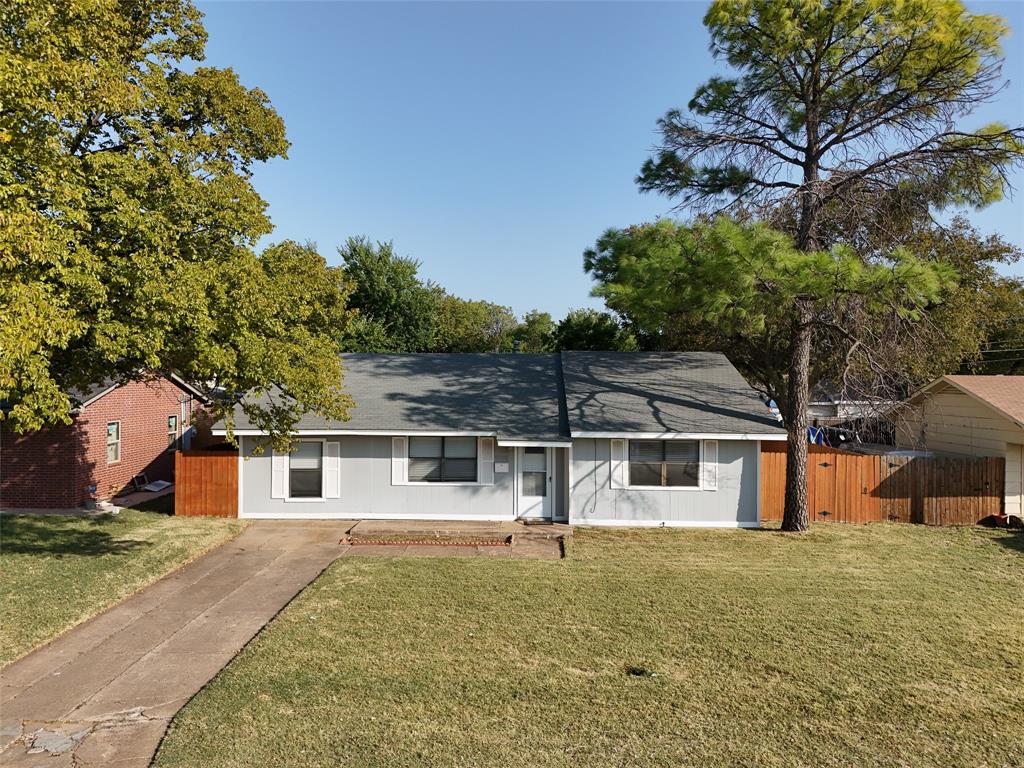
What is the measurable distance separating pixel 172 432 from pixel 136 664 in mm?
15343

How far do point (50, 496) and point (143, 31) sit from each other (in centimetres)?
1149

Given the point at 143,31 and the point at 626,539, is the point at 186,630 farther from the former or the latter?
the point at 143,31

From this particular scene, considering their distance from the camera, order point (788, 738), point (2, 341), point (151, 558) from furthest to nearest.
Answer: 1. point (151, 558)
2. point (2, 341)
3. point (788, 738)

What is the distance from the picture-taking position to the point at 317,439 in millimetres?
15750

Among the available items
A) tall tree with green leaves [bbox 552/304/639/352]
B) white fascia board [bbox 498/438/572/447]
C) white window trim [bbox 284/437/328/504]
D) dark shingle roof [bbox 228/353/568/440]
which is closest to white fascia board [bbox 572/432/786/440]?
white fascia board [bbox 498/438/572/447]

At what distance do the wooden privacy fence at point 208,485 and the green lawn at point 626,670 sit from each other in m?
5.81

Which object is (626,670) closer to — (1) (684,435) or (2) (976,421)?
(1) (684,435)

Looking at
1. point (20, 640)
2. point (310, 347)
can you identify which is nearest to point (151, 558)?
point (20, 640)

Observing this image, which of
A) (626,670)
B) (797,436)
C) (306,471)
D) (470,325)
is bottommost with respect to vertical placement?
(626,670)

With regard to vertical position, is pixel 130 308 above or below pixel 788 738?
above

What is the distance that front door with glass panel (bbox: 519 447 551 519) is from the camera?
15.7 meters

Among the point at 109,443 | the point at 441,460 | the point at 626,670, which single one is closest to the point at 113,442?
the point at 109,443

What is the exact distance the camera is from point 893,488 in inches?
621

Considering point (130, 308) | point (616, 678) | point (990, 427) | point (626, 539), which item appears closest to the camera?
point (616, 678)
